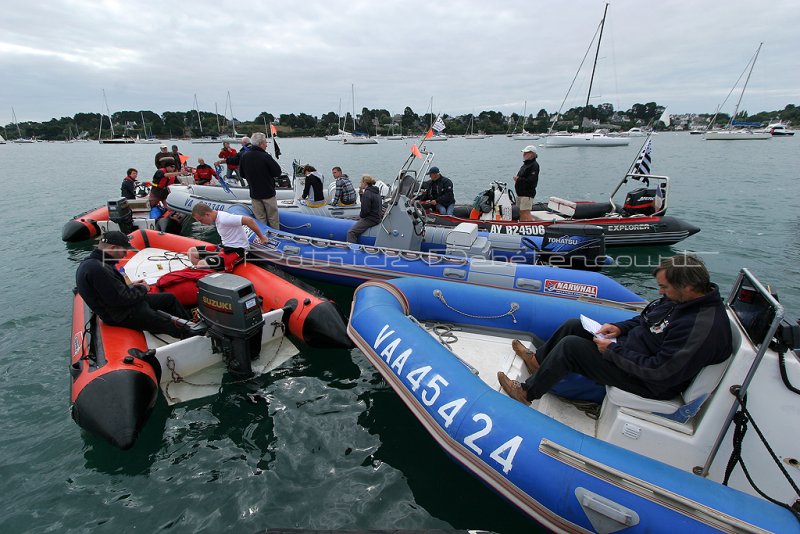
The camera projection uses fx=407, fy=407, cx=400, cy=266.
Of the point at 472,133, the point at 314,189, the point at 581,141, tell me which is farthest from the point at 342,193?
the point at 472,133

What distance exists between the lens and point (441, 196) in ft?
28.3

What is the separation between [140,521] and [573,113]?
91544mm

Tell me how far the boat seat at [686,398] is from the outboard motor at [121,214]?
957 centimetres

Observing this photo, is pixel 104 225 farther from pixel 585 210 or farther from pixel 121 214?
pixel 585 210

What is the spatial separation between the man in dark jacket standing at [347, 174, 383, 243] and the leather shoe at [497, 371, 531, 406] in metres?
3.91

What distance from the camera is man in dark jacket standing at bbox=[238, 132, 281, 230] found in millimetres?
6504

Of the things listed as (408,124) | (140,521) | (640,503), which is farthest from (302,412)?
(408,124)

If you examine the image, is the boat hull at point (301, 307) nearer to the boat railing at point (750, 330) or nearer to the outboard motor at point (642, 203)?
the boat railing at point (750, 330)

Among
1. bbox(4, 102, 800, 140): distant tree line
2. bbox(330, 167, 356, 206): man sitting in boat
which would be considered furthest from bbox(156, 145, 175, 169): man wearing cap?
bbox(4, 102, 800, 140): distant tree line

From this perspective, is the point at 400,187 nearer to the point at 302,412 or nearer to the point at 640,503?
the point at 302,412

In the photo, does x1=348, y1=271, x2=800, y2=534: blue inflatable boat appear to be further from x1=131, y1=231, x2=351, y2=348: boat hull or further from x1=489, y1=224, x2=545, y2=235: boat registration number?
x1=489, y1=224, x2=545, y2=235: boat registration number

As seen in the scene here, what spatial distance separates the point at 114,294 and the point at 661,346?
4.42 m

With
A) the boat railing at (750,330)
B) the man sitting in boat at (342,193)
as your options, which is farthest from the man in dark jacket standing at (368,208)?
the boat railing at (750,330)

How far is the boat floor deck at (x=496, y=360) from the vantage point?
310 centimetres
